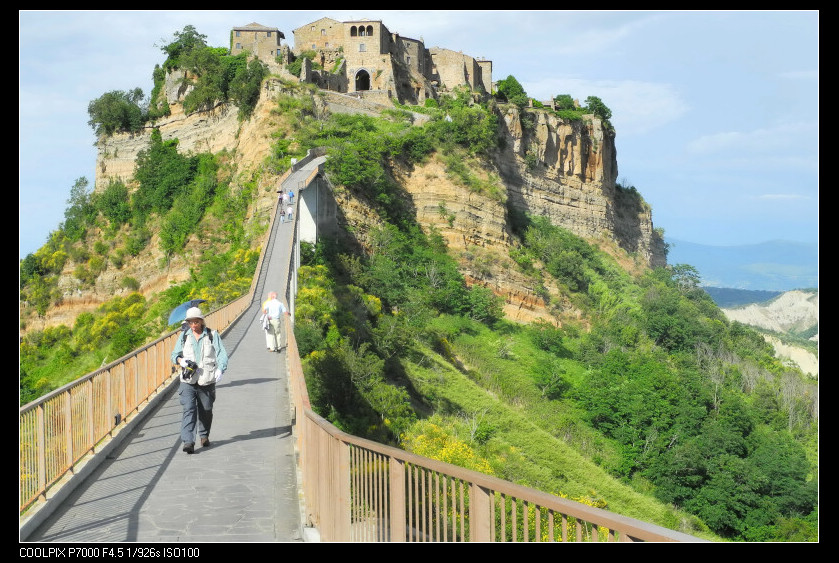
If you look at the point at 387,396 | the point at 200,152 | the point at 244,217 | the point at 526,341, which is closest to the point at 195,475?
the point at 387,396

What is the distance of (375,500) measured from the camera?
608cm

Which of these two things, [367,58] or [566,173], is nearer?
[367,58]

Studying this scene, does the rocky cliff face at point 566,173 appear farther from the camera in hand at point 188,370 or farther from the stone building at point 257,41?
the camera in hand at point 188,370

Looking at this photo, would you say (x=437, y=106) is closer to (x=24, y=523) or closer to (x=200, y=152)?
(x=200, y=152)

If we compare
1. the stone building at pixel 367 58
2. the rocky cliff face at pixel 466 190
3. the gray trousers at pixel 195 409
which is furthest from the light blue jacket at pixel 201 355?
the stone building at pixel 367 58

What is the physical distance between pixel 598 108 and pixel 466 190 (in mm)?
28333

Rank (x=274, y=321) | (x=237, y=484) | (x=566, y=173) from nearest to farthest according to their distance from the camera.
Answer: (x=237, y=484) < (x=274, y=321) < (x=566, y=173)

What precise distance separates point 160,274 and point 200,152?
10.0 metres

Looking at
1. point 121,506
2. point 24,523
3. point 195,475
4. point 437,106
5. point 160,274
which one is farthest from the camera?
point 437,106

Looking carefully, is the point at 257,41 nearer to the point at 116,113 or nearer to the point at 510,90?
the point at 116,113

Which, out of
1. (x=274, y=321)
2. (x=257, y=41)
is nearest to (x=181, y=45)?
(x=257, y=41)

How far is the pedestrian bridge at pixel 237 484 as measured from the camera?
193 inches

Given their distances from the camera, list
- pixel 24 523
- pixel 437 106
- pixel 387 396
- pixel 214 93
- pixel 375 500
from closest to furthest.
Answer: pixel 375 500 → pixel 24 523 → pixel 387 396 → pixel 214 93 → pixel 437 106

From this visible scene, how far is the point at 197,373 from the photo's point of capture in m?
9.80
